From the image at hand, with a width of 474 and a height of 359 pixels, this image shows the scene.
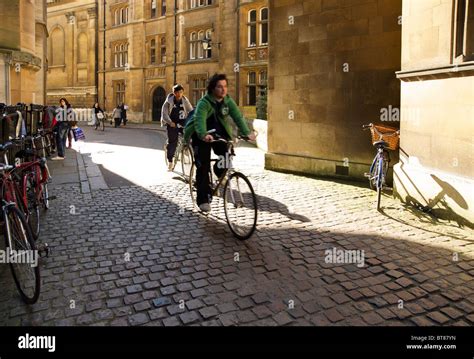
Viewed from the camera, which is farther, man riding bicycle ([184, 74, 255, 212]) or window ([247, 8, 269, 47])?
window ([247, 8, 269, 47])

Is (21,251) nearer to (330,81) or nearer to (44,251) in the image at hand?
(44,251)

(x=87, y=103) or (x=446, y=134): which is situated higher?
(x=87, y=103)

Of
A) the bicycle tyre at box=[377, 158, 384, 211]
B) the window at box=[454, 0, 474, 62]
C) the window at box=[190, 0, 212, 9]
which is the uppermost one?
the window at box=[190, 0, 212, 9]

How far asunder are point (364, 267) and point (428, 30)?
157 inches

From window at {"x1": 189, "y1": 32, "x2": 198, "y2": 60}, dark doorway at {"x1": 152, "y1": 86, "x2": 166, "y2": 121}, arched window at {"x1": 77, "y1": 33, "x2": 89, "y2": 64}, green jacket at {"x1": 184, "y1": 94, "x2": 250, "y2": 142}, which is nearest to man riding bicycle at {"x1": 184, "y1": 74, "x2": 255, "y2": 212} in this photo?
green jacket at {"x1": 184, "y1": 94, "x2": 250, "y2": 142}

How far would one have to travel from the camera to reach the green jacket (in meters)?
5.79

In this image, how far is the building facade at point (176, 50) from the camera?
95.4 feet

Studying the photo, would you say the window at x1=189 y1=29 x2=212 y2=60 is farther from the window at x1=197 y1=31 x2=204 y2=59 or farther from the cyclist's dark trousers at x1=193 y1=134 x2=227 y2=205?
the cyclist's dark trousers at x1=193 y1=134 x2=227 y2=205

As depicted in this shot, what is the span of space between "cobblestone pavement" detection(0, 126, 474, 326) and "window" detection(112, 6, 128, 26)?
3757 cm

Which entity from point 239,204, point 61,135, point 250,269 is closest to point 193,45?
point 61,135

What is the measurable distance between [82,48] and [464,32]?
4396 cm

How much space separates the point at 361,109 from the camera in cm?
920
